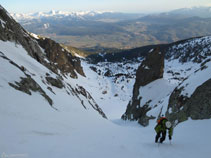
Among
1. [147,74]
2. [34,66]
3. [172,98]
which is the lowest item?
[147,74]

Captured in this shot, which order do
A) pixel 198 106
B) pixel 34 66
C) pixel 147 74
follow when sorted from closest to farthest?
pixel 198 106 → pixel 34 66 → pixel 147 74

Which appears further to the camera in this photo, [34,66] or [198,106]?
[34,66]

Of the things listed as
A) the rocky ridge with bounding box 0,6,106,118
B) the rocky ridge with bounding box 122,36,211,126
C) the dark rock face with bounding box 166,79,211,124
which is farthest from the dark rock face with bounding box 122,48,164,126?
the dark rock face with bounding box 166,79,211,124

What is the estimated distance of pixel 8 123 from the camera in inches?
304

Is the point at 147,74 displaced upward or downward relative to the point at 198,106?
downward

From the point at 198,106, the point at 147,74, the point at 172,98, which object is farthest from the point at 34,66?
the point at 147,74

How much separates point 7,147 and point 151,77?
116 feet

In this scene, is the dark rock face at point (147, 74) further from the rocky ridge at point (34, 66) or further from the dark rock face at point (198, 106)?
the dark rock face at point (198, 106)

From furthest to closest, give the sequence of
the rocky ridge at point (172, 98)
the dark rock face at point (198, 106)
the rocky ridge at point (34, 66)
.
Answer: the rocky ridge at point (34, 66)
the rocky ridge at point (172, 98)
the dark rock face at point (198, 106)

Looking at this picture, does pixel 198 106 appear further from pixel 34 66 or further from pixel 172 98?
pixel 34 66

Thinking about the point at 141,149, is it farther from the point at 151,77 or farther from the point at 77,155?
the point at 151,77

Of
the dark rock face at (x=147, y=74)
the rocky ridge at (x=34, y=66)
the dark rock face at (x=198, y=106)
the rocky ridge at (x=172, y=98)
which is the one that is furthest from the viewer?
the dark rock face at (x=147, y=74)

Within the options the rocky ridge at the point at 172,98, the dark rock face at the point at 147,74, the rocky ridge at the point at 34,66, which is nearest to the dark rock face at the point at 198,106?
the rocky ridge at the point at 172,98

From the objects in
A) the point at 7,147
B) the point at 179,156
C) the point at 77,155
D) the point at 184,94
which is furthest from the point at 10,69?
the point at 184,94
